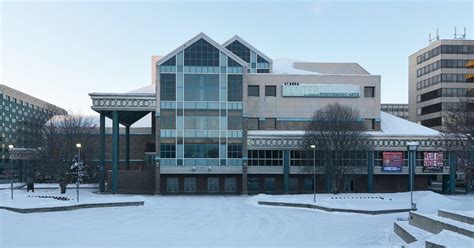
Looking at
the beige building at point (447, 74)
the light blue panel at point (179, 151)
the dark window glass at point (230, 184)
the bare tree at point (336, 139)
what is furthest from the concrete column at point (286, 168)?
the beige building at point (447, 74)

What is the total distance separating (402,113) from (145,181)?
453 feet

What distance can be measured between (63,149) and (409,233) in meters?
45.1

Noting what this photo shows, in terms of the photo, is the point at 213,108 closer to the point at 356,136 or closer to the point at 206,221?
the point at 356,136

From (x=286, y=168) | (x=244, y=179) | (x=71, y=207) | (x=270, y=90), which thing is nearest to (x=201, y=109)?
(x=244, y=179)

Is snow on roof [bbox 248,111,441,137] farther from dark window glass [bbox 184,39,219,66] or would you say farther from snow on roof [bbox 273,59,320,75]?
snow on roof [bbox 273,59,320,75]

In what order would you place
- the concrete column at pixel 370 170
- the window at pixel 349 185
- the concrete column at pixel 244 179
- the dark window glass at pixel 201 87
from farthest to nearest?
the window at pixel 349 185
the concrete column at pixel 370 170
the concrete column at pixel 244 179
the dark window glass at pixel 201 87

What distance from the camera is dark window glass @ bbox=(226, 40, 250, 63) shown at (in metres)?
67.1

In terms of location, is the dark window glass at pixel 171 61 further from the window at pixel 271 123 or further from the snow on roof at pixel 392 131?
the window at pixel 271 123

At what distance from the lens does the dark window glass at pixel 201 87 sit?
5316 centimetres

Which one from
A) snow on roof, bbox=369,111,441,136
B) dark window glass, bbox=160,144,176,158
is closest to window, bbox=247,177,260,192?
dark window glass, bbox=160,144,176,158

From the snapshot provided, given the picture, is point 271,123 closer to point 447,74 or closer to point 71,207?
point 71,207

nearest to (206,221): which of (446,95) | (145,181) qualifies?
(145,181)

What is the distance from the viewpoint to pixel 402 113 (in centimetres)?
17200

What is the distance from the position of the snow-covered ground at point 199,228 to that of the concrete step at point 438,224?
5.25 ft
